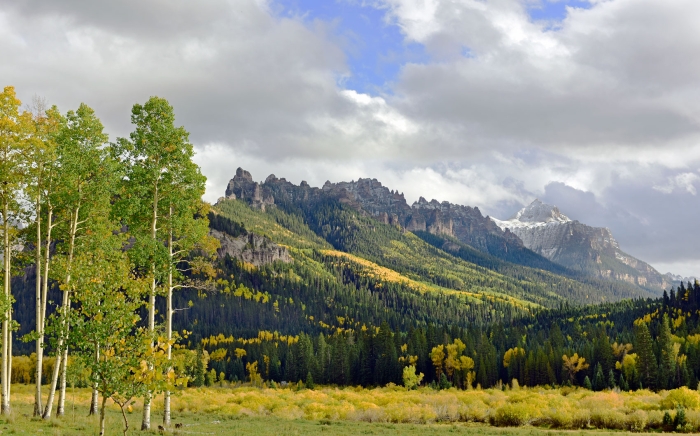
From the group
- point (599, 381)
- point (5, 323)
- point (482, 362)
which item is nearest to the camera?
point (5, 323)

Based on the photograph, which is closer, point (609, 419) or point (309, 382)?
point (609, 419)

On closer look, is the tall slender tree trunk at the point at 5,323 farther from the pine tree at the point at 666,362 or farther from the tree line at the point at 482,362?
the pine tree at the point at 666,362

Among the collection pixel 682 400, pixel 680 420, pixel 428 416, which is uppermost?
pixel 680 420

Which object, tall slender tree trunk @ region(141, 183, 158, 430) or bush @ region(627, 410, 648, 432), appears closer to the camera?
tall slender tree trunk @ region(141, 183, 158, 430)

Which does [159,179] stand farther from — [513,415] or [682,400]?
[682,400]

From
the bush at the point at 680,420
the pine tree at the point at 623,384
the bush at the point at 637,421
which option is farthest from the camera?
the pine tree at the point at 623,384

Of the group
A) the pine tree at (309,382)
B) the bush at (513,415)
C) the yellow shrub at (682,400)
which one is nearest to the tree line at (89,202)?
the bush at (513,415)

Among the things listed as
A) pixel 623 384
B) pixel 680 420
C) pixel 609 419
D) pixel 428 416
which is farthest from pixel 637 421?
pixel 623 384

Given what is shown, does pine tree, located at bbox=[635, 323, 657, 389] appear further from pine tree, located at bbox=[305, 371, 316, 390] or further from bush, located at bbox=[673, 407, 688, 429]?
pine tree, located at bbox=[305, 371, 316, 390]

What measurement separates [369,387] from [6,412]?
100690 millimetres

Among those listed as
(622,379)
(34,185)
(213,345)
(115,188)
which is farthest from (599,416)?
(213,345)

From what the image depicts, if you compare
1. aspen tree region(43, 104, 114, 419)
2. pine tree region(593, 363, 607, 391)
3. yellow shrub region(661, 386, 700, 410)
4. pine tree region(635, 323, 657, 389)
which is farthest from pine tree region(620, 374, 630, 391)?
aspen tree region(43, 104, 114, 419)

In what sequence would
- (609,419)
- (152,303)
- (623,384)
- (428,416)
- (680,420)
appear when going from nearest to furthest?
(152,303), (680,420), (609,419), (428,416), (623,384)

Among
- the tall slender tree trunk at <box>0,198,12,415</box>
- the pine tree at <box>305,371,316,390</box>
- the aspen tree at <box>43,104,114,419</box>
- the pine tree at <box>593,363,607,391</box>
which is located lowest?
the pine tree at <box>305,371,316,390</box>
